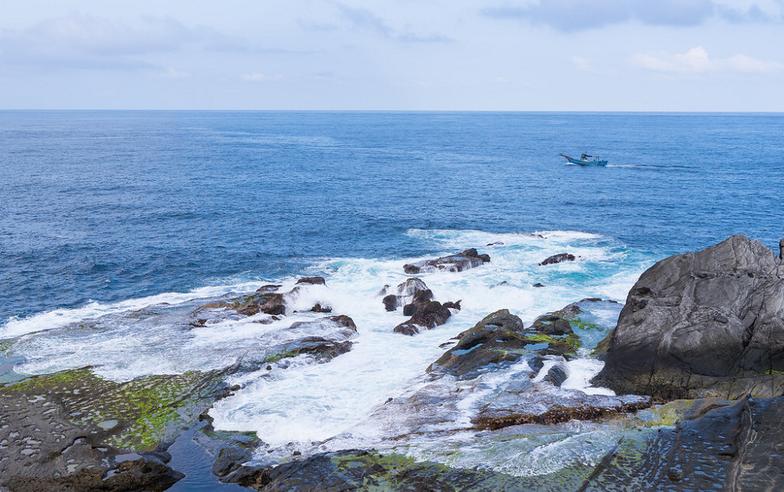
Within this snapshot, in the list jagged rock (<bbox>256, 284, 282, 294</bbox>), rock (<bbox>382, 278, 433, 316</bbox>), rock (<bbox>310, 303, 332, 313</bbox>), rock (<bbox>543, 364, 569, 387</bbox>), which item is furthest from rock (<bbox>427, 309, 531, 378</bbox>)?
jagged rock (<bbox>256, 284, 282, 294</bbox>)

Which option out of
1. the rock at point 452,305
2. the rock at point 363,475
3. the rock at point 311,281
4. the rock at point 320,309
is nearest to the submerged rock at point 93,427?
the rock at point 363,475

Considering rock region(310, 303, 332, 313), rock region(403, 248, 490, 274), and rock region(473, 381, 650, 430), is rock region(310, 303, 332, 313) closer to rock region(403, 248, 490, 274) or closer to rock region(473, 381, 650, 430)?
rock region(403, 248, 490, 274)

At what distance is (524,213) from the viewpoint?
88.1m

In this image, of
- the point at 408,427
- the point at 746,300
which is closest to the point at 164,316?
the point at 408,427

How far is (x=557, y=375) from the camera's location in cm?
3494

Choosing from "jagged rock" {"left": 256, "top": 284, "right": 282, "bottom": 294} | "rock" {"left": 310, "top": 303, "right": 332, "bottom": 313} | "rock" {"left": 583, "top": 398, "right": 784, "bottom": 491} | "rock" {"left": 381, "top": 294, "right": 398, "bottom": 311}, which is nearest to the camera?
"rock" {"left": 583, "top": 398, "right": 784, "bottom": 491}

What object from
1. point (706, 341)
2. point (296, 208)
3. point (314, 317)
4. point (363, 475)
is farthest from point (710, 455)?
point (296, 208)

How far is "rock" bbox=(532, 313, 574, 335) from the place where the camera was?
4253 centimetres

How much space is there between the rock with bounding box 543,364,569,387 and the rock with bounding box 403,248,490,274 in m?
24.3

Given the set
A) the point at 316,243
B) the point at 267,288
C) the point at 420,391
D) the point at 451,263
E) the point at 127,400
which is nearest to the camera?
the point at 420,391

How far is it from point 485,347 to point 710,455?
15.6 metres

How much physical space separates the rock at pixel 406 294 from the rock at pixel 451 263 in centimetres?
780

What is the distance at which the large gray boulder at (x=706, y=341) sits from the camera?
32.2 meters

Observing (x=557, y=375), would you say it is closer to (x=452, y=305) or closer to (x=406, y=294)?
(x=452, y=305)
